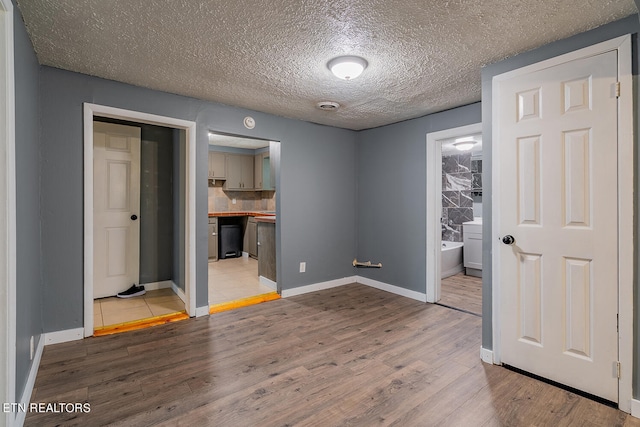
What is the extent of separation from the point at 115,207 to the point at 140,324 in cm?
174

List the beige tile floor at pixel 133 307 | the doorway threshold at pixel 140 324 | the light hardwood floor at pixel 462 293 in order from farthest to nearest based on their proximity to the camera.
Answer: the light hardwood floor at pixel 462 293, the beige tile floor at pixel 133 307, the doorway threshold at pixel 140 324

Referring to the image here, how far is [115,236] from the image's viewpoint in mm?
3980

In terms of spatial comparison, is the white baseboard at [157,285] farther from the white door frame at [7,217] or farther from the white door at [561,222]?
the white door at [561,222]

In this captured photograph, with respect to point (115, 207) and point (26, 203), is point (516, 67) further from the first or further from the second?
point (115, 207)

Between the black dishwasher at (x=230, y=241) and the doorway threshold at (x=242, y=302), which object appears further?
the black dishwasher at (x=230, y=241)

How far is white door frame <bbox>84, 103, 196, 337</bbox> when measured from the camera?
2678 mm

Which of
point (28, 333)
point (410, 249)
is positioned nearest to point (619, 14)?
point (410, 249)

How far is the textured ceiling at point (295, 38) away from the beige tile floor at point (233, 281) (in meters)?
2.43

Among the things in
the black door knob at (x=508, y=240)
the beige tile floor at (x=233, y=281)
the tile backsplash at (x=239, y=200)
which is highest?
the tile backsplash at (x=239, y=200)

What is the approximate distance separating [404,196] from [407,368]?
7.52 ft

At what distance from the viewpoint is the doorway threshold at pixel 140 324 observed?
9.25 feet

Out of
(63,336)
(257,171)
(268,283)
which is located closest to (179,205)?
(268,283)

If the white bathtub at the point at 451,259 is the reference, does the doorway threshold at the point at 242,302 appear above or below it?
below

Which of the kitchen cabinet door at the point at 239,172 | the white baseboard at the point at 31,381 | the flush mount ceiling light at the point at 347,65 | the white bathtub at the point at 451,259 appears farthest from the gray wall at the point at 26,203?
the white bathtub at the point at 451,259
